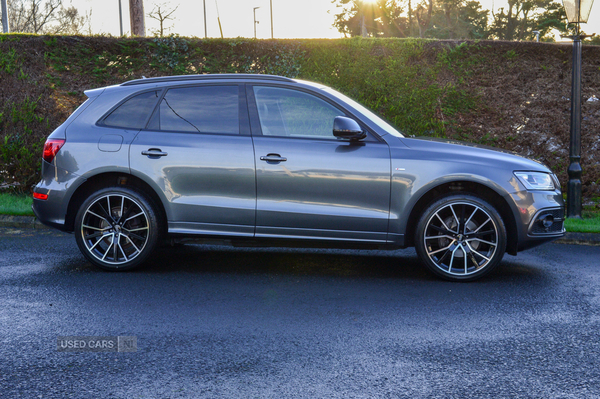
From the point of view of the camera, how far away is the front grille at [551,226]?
5.34 metres

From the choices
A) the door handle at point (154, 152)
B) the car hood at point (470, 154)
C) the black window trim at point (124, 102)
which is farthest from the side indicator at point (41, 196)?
the car hood at point (470, 154)

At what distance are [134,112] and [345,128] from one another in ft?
7.05

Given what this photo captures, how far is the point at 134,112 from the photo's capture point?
584 centimetres

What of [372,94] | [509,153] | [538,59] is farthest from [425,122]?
[509,153]

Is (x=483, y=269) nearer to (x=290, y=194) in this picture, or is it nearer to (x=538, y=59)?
(x=290, y=194)

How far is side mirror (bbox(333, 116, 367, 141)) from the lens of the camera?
5.27m

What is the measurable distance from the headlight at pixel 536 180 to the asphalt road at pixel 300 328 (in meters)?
0.91

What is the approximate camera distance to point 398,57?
11367 mm

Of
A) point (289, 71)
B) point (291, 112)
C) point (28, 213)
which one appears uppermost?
point (289, 71)

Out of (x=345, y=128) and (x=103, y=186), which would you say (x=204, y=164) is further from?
(x=345, y=128)

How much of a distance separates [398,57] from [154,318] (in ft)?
27.8

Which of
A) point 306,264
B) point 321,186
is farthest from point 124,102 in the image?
point 306,264

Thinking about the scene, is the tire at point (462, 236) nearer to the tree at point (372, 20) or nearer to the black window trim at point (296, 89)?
the black window trim at point (296, 89)

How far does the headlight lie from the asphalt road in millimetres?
908
